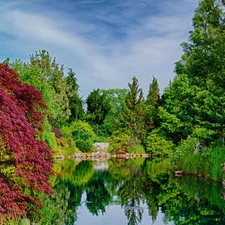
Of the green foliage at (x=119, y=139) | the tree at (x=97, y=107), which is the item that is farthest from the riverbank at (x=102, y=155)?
the tree at (x=97, y=107)

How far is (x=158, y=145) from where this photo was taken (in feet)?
96.3

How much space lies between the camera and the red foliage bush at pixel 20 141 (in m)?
5.30

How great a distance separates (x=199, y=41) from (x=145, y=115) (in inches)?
727

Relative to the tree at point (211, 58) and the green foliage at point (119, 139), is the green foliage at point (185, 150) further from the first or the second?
the green foliage at point (119, 139)

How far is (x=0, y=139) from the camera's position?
5.21 m

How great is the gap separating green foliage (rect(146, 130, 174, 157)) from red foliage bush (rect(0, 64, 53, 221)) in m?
21.6

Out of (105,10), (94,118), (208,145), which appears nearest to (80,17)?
(105,10)

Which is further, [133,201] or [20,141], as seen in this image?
[133,201]

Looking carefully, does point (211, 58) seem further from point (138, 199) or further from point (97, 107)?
point (97, 107)

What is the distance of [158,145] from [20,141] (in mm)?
24041

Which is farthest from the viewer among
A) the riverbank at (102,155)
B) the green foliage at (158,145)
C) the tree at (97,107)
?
the tree at (97,107)

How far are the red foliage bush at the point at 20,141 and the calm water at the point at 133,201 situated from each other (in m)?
1.43

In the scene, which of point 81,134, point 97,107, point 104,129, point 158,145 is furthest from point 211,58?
point 97,107

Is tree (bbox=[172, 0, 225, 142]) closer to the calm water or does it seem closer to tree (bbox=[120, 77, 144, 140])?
the calm water
